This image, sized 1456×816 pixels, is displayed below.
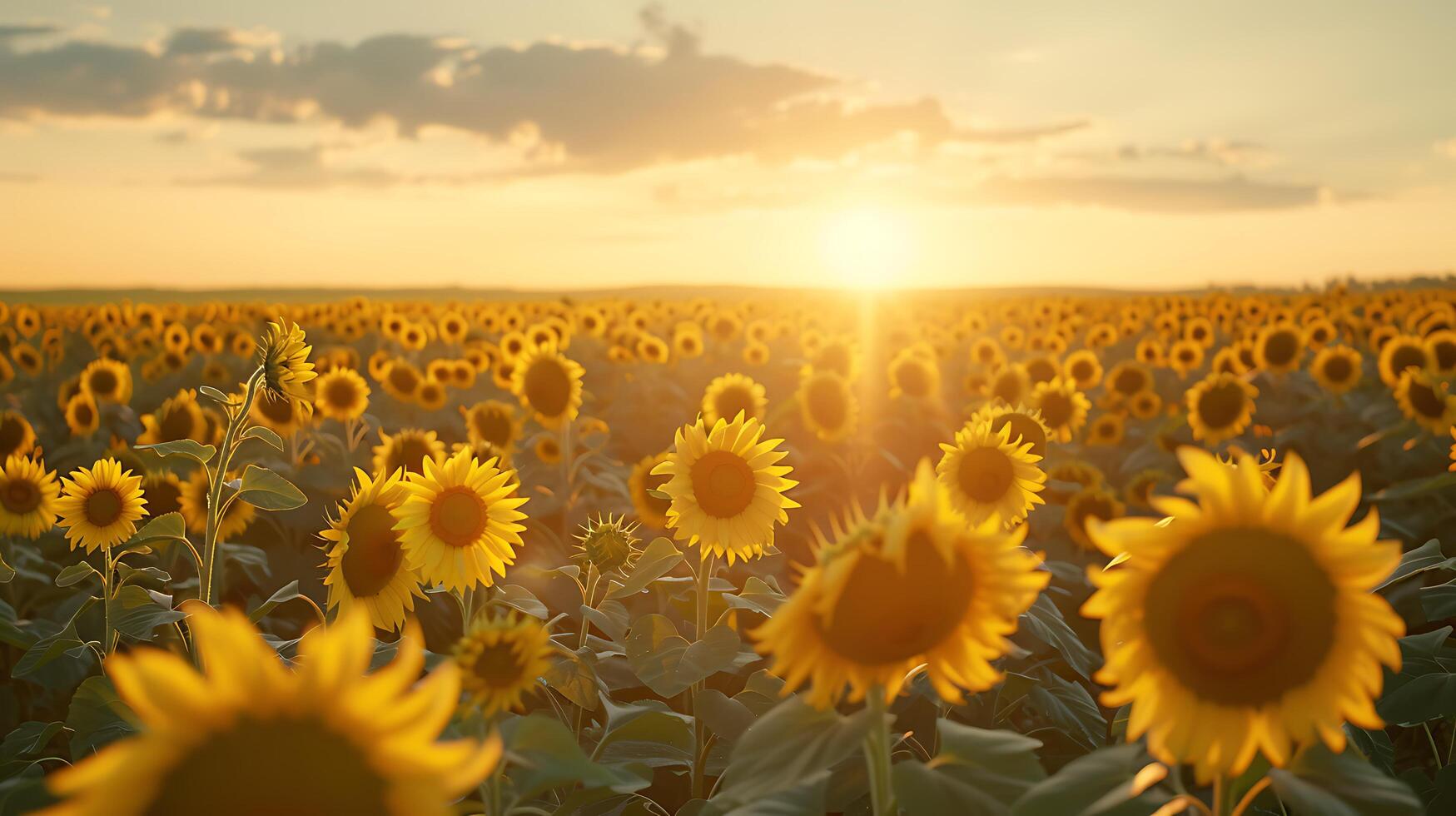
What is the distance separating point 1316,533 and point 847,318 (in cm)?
3023

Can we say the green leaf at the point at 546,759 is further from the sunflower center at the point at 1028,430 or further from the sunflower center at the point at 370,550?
the sunflower center at the point at 1028,430

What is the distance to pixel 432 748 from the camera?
1084mm

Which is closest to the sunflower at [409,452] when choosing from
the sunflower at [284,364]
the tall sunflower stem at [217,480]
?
the sunflower at [284,364]

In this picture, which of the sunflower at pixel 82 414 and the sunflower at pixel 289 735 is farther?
the sunflower at pixel 82 414

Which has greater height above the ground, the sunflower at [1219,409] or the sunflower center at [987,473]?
the sunflower at [1219,409]

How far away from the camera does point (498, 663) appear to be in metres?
1.91

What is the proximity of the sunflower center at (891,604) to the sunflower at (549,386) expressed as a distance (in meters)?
7.31

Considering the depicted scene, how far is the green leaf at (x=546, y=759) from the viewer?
1686 millimetres

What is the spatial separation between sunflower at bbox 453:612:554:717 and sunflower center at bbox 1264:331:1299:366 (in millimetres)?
14842

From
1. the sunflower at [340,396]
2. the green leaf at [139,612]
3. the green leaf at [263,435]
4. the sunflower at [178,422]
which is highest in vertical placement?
the sunflower at [340,396]

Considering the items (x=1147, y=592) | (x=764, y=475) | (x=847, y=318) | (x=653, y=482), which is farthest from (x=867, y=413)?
(x=847, y=318)

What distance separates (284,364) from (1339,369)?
13.5 metres

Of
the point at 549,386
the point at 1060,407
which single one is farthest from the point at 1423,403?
the point at 549,386

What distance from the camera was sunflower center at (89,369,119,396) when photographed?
37.6 ft
